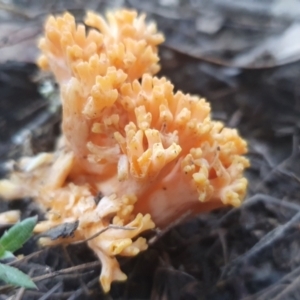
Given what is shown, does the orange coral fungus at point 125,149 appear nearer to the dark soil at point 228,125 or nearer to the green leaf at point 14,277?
the dark soil at point 228,125

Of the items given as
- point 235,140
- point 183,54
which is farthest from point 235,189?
point 183,54

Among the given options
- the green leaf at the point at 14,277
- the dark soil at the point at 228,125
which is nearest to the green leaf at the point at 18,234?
the green leaf at the point at 14,277

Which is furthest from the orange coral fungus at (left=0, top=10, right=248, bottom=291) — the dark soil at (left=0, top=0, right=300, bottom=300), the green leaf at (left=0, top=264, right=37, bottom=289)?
the green leaf at (left=0, top=264, right=37, bottom=289)

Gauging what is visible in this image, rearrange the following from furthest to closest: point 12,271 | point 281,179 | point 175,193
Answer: point 281,179
point 175,193
point 12,271

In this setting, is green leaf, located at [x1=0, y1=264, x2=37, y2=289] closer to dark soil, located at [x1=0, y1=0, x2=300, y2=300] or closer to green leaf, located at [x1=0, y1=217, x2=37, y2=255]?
green leaf, located at [x1=0, y1=217, x2=37, y2=255]

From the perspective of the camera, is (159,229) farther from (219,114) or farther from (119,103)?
(219,114)

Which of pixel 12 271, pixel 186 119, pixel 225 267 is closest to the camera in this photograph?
pixel 12 271
